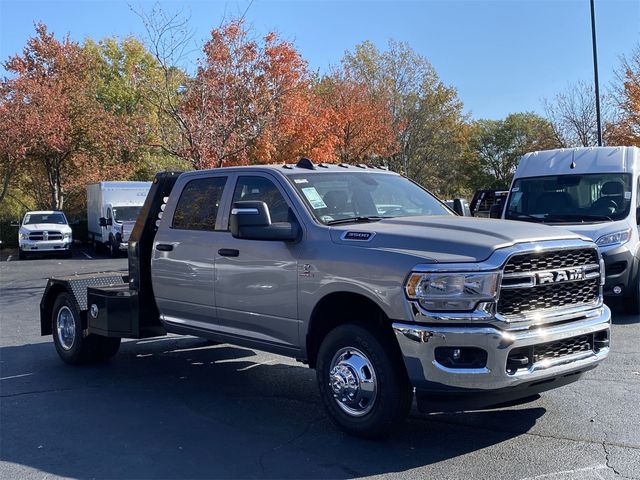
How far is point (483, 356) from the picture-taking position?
437 centimetres

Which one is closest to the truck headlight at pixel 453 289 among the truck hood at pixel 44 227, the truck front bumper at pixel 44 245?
the truck front bumper at pixel 44 245

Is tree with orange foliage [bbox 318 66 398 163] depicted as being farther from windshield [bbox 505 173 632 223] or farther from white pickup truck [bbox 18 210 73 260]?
windshield [bbox 505 173 632 223]

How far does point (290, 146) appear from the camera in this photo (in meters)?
24.6

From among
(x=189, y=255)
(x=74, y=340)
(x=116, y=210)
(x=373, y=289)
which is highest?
(x=116, y=210)

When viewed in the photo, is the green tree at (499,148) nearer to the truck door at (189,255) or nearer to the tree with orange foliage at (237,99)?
the tree with orange foliage at (237,99)

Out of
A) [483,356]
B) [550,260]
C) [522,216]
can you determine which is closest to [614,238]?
[522,216]

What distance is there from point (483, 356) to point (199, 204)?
336 cm

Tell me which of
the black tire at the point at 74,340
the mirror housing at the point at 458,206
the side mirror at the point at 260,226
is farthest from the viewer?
the black tire at the point at 74,340

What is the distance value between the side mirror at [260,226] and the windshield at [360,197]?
309mm

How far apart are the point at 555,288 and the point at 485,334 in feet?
2.71

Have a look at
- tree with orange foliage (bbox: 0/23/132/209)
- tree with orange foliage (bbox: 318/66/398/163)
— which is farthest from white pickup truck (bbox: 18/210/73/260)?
tree with orange foliage (bbox: 318/66/398/163)

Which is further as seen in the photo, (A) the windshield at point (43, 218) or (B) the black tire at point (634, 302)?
(A) the windshield at point (43, 218)

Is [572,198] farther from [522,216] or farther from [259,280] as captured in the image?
[259,280]

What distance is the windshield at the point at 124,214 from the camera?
84.7ft
